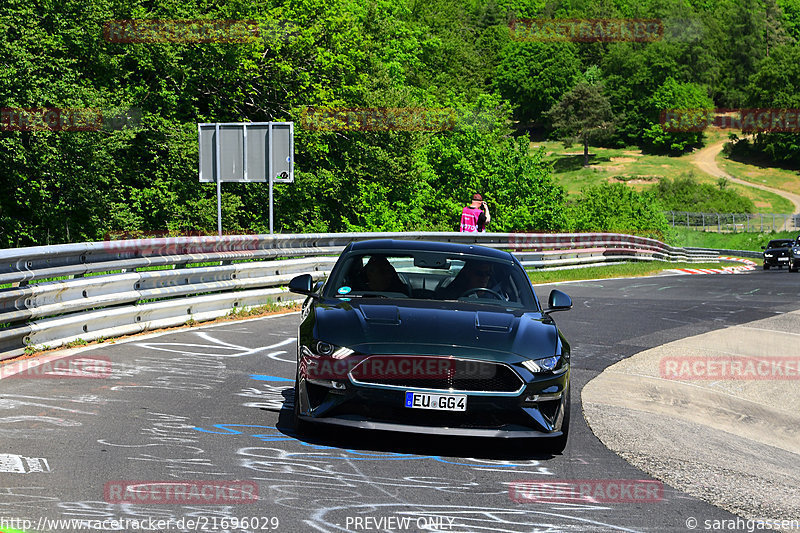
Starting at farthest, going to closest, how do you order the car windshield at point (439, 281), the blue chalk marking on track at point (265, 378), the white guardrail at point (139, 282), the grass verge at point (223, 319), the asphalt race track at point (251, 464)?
1. the grass verge at point (223, 319)
2. the white guardrail at point (139, 282)
3. the blue chalk marking on track at point (265, 378)
4. the car windshield at point (439, 281)
5. the asphalt race track at point (251, 464)

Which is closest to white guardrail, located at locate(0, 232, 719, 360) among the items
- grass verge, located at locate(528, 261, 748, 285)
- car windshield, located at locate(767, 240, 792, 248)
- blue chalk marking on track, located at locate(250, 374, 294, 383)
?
blue chalk marking on track, located at locate(250, 374, 294, 383)

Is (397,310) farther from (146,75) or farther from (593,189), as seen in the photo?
(593,189)

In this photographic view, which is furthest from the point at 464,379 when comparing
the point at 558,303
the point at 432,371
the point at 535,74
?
the point at 535,74

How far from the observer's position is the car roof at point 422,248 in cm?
759

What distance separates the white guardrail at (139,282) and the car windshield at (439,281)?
334 centimetres

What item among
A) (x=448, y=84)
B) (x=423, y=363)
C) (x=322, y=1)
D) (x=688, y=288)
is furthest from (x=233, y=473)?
(x=448, y=84)

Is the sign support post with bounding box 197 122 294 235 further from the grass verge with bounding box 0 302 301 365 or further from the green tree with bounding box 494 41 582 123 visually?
the green tree with bounding box 494 41 582 123

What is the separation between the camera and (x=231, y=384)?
8453mm

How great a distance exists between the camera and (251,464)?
5605 mm

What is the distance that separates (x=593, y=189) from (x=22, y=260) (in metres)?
68.5

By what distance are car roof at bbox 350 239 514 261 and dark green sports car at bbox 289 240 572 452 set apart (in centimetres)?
79

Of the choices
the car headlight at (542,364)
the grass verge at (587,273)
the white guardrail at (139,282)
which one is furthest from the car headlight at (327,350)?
the grass verge at (587,273)

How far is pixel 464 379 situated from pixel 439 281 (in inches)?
76.8

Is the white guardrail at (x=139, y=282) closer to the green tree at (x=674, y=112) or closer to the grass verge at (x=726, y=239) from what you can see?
the grass verge at (x=726, y=239)
